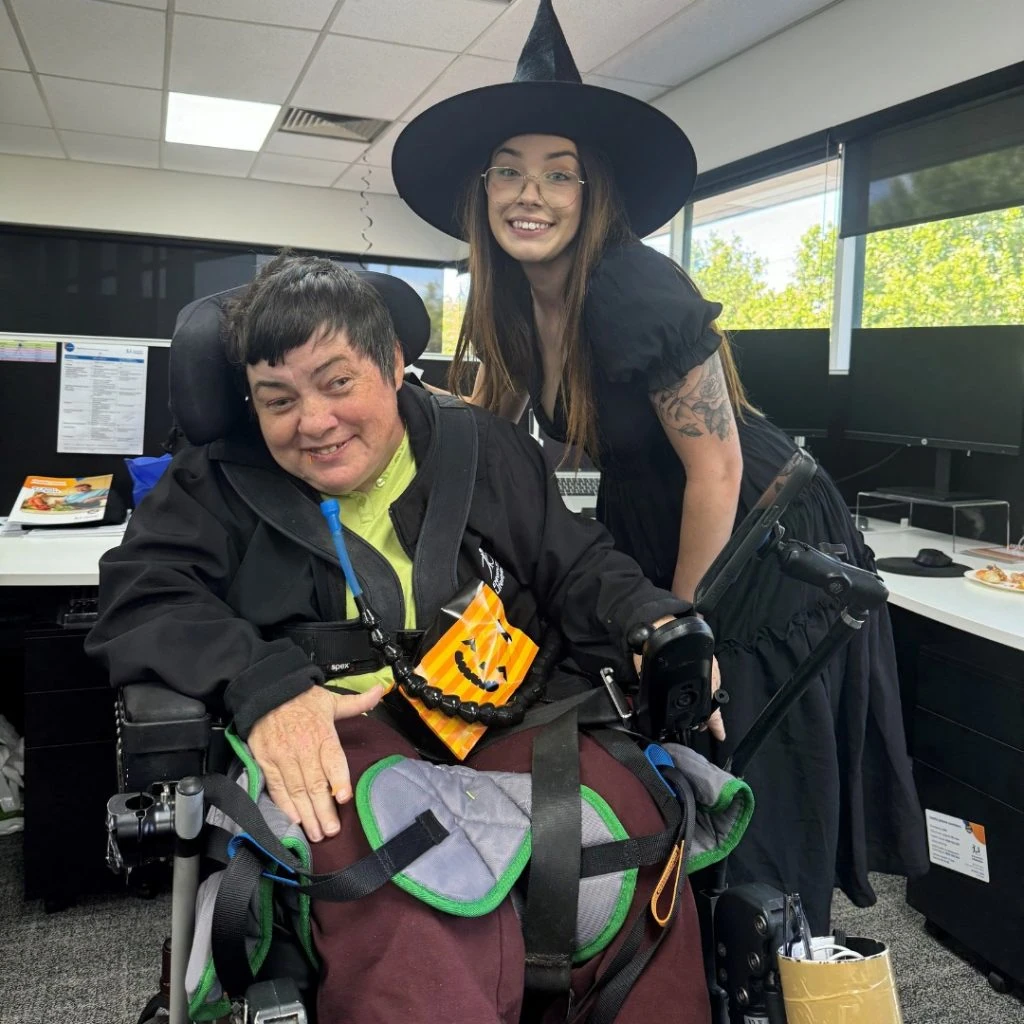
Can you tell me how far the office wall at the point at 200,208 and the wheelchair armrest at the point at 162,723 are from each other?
7.54 meters

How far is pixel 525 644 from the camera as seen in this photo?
123 centimetres

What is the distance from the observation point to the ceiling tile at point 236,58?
4418 mm

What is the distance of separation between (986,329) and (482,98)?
1787 mm

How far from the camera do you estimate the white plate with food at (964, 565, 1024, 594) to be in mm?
2094

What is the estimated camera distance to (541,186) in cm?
143

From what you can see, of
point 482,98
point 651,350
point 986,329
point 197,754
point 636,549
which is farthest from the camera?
point 986,329

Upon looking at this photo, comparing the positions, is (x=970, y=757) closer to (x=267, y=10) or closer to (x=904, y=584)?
(x=904, y=584)

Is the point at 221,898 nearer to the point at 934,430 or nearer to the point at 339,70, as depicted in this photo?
the point at 934,430

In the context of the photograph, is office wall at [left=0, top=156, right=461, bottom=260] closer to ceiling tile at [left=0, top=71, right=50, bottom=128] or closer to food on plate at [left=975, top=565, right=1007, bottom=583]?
ceiling tile at [left=0, top=71, right=50, bottom=128]

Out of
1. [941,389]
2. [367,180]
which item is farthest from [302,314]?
[367,180]

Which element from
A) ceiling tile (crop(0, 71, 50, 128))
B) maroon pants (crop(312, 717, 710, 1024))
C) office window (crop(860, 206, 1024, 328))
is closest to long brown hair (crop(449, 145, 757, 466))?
maroon pants (crop(312, 717, 710, 1024))

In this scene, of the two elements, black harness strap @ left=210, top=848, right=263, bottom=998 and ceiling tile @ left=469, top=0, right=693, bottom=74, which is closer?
black harness strap @ left=210, top=848, right=263, bottom=998

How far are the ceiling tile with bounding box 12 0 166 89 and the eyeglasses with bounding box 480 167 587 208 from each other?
11.7 ft

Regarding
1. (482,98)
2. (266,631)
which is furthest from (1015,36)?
(266,631)
